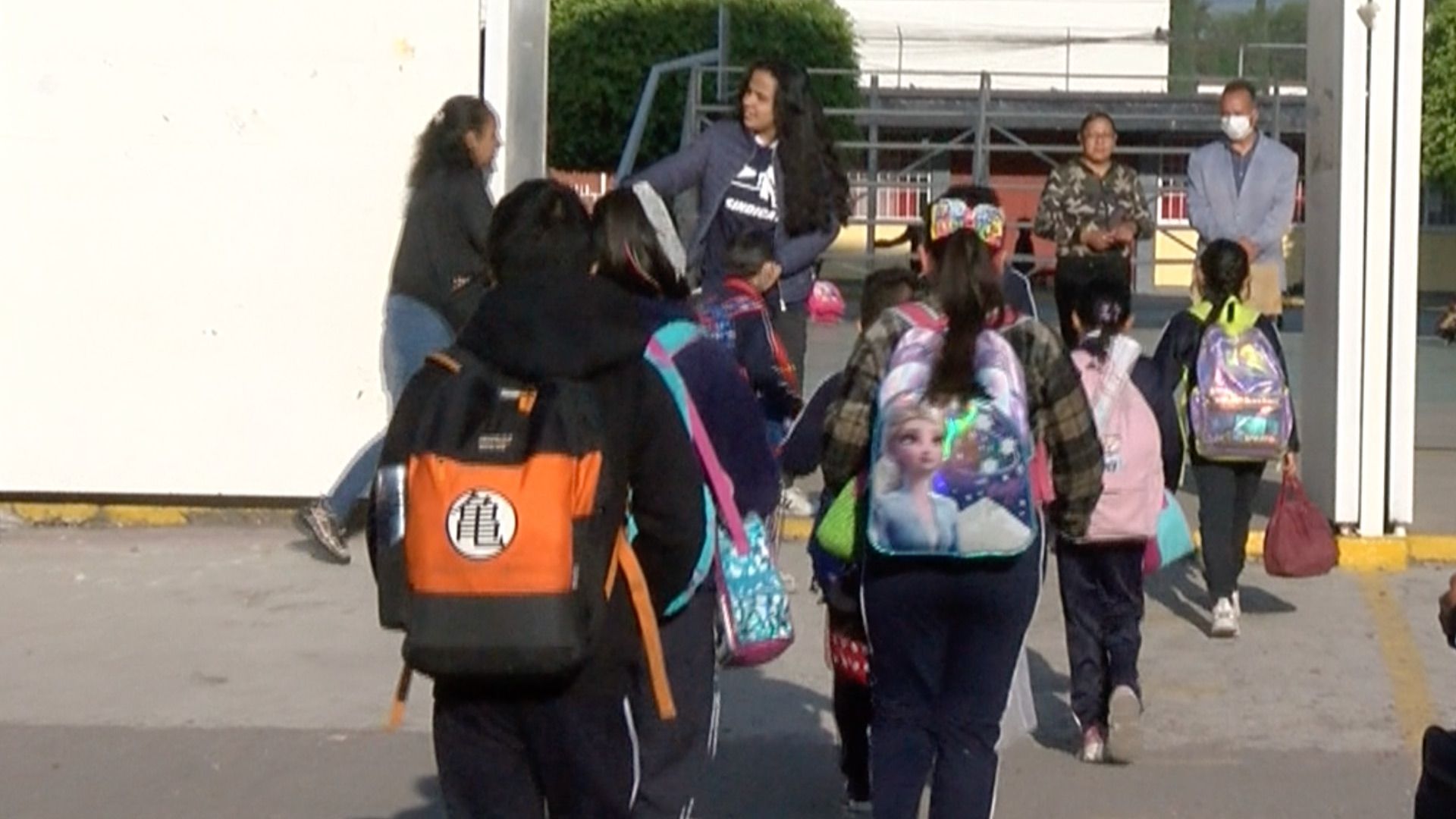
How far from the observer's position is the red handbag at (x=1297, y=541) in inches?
326

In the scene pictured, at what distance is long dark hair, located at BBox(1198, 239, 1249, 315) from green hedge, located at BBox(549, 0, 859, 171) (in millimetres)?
21184

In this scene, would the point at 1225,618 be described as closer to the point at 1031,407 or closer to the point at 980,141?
the point at 1031,407

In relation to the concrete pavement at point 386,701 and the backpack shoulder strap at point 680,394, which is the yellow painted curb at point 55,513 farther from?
the backpack shoulder strap at point 680,394

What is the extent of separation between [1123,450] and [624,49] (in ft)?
77.2

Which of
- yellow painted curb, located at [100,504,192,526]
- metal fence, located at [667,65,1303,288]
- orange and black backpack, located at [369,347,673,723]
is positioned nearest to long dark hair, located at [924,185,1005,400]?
orange and black backpack, located at [369,347,673,723]

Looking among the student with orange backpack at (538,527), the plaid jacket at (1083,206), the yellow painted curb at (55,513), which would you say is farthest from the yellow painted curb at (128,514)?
the student with orange backpack at (538,527)

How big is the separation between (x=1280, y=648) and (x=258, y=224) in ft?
14.5

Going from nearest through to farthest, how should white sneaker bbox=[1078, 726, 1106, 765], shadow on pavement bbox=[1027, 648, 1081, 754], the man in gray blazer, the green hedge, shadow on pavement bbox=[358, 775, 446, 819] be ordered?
shadow on pavement bbox=[358, 775, 446, 819], white sneaker bbox=[1078, 726, 1106, 765], shadow on pavement bbox=[1027, 648, 1081, 754], the man in gray blazer, the green hedge

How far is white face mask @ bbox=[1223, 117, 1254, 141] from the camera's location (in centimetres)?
1022

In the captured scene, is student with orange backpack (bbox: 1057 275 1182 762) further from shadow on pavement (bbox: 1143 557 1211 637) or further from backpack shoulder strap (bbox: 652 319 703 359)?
backpack shoulder strap (bbox: 652 319 703 359)

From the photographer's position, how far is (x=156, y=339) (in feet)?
32.8

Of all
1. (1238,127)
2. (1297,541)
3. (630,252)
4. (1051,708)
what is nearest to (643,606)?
(630,252)

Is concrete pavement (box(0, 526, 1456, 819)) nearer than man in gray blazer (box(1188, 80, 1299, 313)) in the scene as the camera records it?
Yes

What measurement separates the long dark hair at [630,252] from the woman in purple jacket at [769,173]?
4.14 meters
